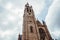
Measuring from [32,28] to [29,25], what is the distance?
116 centimetres

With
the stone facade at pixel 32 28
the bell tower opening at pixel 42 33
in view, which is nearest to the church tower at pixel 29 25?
the stone facade at pixel 32 28

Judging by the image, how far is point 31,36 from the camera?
4038 centimetres

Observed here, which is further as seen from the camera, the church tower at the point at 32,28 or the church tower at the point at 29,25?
the church tower at the point at 32,28

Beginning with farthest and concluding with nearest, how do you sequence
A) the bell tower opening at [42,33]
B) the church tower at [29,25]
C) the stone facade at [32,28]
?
the bell tower opening at [42,33] → the stone facade at [32,28] → the church tower at [29,25]

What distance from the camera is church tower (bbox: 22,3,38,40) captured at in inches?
1584

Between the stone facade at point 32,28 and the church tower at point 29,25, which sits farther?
the stone facade at point 32,28

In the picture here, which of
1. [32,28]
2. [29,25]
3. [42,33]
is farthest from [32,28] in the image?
[42,33]

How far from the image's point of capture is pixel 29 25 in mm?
42875

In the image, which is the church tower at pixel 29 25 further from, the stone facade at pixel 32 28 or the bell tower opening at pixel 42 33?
the bell tower opening at pixel 42 33

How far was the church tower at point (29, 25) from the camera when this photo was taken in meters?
40.2

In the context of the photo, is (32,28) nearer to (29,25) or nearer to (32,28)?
(32,28)

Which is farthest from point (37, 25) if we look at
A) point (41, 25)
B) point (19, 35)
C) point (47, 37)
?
point (19, 35)

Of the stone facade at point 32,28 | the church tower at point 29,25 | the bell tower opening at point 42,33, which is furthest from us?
the bell tower opening at point 42,33

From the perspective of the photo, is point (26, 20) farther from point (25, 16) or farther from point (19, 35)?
point (19, 35)
